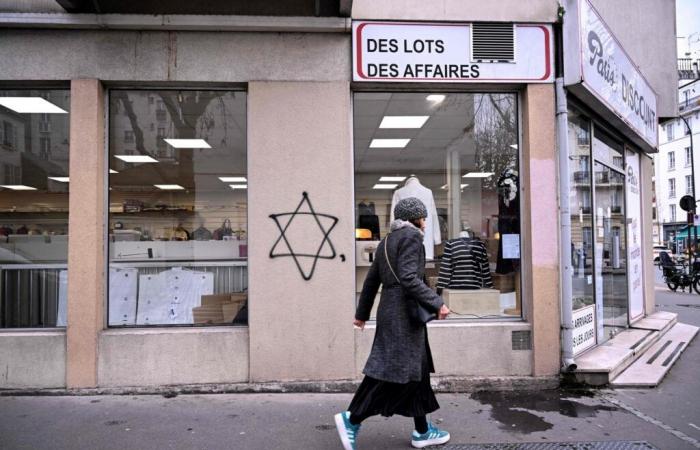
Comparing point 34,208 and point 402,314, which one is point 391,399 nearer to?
point 402,314

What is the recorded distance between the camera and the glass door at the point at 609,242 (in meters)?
7.85

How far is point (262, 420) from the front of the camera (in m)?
5.01

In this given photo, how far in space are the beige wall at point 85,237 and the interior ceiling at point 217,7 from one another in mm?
758

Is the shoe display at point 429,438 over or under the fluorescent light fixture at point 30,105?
under

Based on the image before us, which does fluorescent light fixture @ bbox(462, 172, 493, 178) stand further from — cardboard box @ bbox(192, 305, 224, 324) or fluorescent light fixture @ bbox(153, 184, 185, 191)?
fluorescent light fixture @ bbox(153, 184, 185, 191)

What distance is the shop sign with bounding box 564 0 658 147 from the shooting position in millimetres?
6117

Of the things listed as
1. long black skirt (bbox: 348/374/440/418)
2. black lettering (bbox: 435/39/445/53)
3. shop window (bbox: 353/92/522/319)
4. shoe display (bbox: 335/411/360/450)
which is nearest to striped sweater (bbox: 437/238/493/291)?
shop window (bbox: 353/92/522/319)

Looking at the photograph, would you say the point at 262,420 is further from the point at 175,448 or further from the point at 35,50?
the point at 35,50

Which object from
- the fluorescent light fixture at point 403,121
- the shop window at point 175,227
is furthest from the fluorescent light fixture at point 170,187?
the fluorescent light fixture at point 403,121

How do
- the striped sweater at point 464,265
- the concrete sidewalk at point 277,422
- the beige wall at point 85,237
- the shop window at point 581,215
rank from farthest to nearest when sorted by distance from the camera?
the shop window at point 581,215 → the striped sweater at point 464,265 → the beige wall at point 85,237 → the concrete sidewalk at point 277,422

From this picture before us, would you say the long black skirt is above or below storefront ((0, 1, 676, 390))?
below

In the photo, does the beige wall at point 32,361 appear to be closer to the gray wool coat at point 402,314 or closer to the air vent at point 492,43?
the gray wool coat at point 402,314

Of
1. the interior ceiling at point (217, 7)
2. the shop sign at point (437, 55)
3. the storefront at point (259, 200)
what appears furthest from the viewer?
the shop sign at point (437, 55)

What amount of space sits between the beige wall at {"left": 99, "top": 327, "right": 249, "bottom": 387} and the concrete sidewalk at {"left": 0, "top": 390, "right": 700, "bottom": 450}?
22 centimetres
